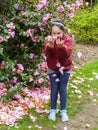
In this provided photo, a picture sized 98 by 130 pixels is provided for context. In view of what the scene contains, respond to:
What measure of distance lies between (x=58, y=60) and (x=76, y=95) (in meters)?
1.47

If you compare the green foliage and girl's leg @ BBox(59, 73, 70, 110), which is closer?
girl's leg @ BBox(59, 73, 70, 110)

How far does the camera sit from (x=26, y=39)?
644cm

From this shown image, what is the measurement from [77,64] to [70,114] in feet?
9.35

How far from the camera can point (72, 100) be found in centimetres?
635

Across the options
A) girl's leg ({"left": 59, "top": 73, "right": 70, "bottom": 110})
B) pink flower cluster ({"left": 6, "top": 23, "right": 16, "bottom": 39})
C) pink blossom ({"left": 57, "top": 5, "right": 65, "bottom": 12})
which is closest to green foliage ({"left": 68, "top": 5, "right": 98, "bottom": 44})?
pink blossom ({"left": 57, "top": 5, "right": 65, "bottom": 12})

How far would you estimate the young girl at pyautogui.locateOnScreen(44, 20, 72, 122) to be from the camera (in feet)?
16.5

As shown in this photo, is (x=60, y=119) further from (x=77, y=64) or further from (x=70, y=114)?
(x=77, y=64)

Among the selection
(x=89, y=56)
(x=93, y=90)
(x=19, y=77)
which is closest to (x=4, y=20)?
(x=19, y=77)

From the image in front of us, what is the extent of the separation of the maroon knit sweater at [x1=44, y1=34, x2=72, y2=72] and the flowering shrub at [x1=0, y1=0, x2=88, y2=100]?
2.89 ft

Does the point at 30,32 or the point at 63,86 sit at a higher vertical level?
the point at 30,32

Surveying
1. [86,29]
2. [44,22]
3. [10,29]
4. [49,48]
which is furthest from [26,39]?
[86,29]

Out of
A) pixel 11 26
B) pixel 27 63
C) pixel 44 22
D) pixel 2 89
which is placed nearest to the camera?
pixel 11 26

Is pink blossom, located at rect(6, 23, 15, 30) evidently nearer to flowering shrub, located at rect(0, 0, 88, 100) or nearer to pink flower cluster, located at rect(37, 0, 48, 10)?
flowering shrub, located at rect(0, 0, 88, 100)

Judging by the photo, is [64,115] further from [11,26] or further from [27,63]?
[11,26]
